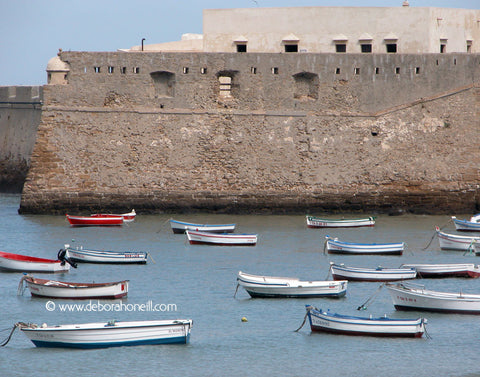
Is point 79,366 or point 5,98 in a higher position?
point 5,98

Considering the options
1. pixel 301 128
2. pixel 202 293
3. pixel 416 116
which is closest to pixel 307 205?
pixel 301 128

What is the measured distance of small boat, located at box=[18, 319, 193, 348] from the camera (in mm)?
13633

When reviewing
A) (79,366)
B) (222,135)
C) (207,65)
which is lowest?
(79,366)

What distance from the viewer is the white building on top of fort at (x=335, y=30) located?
27.1m

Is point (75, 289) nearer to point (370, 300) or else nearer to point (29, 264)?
point (29, 264)

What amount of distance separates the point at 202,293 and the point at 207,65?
9.51 m

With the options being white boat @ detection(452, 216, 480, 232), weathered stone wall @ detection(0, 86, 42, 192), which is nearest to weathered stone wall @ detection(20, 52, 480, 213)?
white boat @ detection(452, 216, 480, 232)

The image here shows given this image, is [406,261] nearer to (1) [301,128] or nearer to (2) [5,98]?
(1) [301,128]

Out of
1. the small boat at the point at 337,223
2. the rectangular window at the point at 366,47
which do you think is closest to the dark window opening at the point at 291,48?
the rectangular window at the point at 366,47

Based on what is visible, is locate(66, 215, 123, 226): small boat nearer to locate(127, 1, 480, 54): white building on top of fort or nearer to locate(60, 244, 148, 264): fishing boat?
locate(60, 244, 148, 264): fishing boat

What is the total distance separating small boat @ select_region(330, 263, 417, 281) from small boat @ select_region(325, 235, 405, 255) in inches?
93.4

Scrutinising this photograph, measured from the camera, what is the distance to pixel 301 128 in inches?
994

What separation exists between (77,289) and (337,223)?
28.7 feet

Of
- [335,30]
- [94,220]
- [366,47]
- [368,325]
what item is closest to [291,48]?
[335,30]
